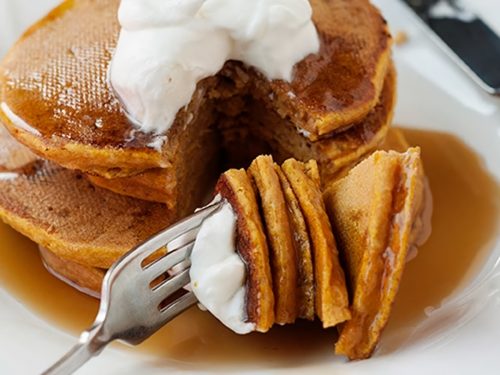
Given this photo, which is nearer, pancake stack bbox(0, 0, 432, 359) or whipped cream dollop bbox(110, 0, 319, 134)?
pancake stack bbox(0, 0, 432, 359)

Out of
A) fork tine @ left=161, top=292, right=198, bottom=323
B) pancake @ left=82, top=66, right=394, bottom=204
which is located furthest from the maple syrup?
pancake @ left=82, top=66, right=394, bottom=204

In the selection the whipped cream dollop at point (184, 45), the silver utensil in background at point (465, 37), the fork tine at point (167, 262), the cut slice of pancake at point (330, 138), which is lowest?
the silver utensil in background at point (465, 37)

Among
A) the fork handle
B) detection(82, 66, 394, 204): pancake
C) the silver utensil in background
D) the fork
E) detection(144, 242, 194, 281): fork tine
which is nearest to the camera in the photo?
the fork handle

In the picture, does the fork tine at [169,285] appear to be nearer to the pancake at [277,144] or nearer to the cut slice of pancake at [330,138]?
the pancake at [277,144]

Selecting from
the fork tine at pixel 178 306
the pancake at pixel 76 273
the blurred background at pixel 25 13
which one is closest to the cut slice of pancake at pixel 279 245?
the fork tine at pixel 178 306

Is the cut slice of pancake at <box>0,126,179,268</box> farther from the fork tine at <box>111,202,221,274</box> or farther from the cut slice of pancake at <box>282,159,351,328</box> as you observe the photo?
the cut slice of pancake at <box>282,159,351,328</box>
